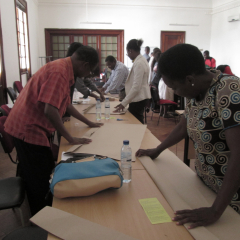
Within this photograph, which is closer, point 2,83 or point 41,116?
point 41,116

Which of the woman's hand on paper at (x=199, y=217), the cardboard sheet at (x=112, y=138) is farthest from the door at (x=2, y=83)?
the woman's hand on paper at (x=199, y=217)

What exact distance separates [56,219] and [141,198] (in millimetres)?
353

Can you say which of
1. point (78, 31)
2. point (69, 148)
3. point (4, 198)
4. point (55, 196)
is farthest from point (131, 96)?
point (78, 31)

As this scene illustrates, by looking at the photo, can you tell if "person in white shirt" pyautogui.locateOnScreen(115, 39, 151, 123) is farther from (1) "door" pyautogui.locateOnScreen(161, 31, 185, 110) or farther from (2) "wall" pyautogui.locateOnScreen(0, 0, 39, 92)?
(1) "door" pyautogui.locateOnScreen(161, 31, 185, 110)

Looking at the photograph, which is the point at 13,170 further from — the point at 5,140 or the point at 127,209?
the point at 127,209

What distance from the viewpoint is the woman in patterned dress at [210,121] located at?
0.81 m

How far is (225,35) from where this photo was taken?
29.1 feet

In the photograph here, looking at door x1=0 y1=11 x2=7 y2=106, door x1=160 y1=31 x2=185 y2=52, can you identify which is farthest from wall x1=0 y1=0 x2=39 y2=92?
door x1=160 y1=31 x2=185 y2=52

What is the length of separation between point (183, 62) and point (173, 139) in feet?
1.75

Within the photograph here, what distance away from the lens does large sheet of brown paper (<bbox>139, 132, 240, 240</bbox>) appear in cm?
80

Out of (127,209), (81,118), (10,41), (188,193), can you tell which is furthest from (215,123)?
(10,41)

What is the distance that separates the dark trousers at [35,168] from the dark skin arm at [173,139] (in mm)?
655

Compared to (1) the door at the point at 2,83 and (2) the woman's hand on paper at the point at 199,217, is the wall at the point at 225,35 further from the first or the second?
(2) the woman's hand on paper at the point at 199,217

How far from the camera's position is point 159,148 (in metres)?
1.42
